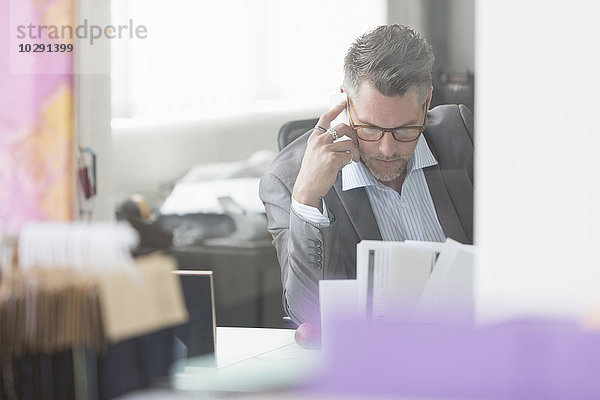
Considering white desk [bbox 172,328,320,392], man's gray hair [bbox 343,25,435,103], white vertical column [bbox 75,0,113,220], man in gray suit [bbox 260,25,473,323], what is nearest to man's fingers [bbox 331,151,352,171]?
man in gray suit [bbox 260,25,473,323]

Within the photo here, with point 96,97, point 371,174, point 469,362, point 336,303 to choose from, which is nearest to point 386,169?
point 371,174

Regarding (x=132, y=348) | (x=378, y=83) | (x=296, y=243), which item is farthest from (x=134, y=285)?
(x=378, y=83)

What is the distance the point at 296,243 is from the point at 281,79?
0.34 metres

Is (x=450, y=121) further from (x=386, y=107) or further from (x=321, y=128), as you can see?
(x=321, y=128)

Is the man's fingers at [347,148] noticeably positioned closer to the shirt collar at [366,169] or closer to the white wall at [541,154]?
the shirt collar at [366,169]

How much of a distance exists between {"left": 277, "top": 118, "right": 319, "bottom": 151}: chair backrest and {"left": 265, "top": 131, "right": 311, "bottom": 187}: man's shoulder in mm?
11

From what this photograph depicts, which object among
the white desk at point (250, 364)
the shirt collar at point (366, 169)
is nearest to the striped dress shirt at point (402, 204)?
the shirt collar at point (366, 169)

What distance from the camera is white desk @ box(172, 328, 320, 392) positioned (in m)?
1.52

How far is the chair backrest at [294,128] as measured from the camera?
1.55 metres

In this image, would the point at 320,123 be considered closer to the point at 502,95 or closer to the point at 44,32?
the point at 502,95

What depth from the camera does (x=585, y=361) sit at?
1424 mm

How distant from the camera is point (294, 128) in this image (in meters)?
1.55

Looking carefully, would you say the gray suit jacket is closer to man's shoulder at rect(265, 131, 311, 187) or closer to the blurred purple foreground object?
man's shoulder at rect(265, 131, 311, 187)

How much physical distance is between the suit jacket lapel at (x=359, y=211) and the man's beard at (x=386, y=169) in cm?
5
